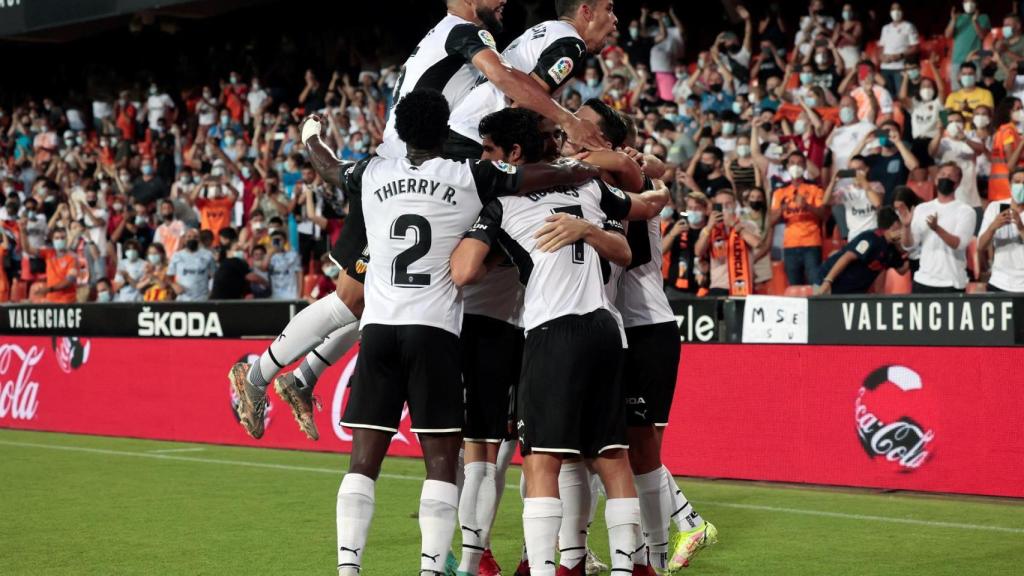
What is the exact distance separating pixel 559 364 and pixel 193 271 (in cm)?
1361

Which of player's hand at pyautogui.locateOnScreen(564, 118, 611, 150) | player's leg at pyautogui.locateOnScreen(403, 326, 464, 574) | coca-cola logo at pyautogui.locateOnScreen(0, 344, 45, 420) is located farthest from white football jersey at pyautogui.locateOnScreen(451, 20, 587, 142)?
coca-cola logo at pyautogui.locateOnScreen(0, 344, 45, 420)

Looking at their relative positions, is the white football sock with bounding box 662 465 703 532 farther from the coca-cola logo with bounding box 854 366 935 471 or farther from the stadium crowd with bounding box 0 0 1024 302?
the stadium crowd with bounding box 0 0 1024 302

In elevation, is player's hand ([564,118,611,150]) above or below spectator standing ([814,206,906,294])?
below

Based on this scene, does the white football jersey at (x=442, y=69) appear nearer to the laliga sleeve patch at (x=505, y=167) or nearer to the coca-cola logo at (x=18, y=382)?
the laliga sleeve patch at (x=505, y=167)

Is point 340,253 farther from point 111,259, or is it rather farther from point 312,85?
point 312,85

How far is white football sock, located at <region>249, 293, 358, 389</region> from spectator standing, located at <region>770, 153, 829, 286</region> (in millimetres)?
7990

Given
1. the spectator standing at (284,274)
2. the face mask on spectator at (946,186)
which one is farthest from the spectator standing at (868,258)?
the spectator standing at (284,274)

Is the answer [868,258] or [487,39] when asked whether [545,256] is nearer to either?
[487,39]

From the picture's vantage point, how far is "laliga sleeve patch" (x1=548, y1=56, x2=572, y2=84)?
21.4 ft

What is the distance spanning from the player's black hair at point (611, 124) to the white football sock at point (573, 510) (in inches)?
61.7

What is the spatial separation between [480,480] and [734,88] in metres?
12.0

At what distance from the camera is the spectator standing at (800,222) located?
1442 cm

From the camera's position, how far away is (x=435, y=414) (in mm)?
5852

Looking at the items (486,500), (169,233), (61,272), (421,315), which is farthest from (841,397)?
(61,272)
